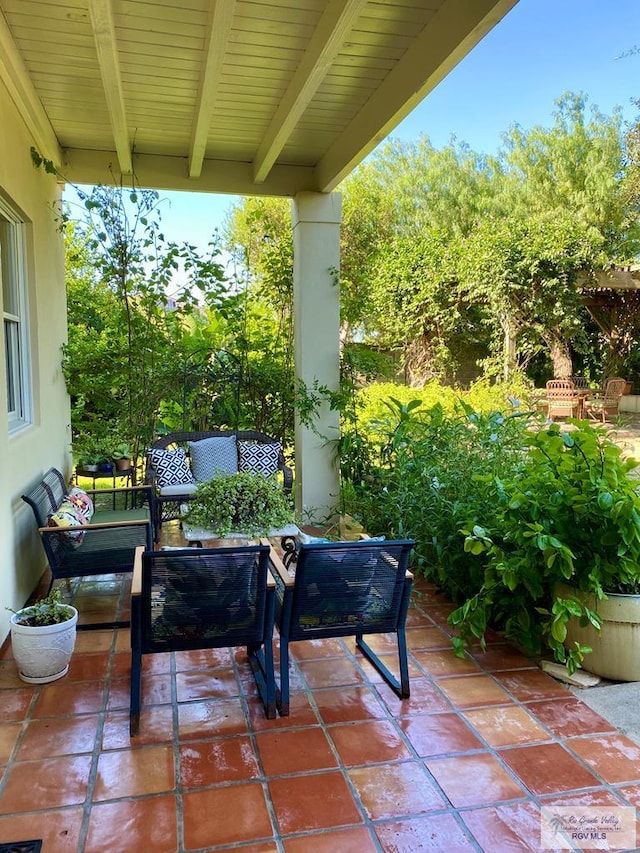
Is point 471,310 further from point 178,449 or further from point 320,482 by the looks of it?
point 178,449

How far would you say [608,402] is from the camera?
998 centimetres

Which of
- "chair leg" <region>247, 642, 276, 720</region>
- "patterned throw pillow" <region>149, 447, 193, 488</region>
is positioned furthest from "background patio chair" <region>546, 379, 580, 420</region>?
"chair leg" <region>247, 642, 276, 720</region>

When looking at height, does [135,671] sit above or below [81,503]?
below

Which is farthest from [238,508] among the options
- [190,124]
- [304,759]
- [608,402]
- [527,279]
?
[608,402]

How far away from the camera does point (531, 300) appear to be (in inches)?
375

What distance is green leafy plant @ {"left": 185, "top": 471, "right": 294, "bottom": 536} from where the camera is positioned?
10.8 ft

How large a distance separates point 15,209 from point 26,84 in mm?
694

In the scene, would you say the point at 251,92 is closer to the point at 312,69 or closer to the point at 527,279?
the point at 312,69

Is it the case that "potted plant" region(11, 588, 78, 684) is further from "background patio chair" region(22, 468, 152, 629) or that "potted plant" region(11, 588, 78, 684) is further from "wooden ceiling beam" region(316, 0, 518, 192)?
"wooden ceiling beam" region(316, 0, 518, 192)

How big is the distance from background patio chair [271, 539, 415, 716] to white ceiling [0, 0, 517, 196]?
86.8 inches

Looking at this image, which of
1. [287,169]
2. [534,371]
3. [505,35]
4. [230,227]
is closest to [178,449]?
[287,169]

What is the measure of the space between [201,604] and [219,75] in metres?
2.73

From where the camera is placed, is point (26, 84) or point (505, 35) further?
point (505, 35)

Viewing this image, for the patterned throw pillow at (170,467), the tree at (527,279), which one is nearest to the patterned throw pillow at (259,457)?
the patterned throw pillow at (170,467)
